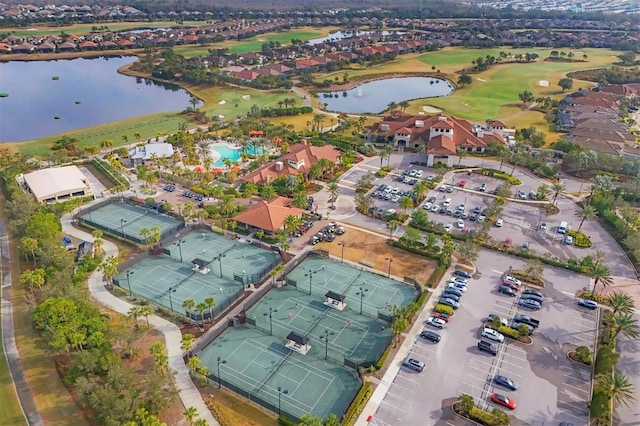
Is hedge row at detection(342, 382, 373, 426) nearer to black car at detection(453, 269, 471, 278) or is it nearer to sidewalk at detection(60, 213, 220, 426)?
sidewalk at detection(60, 213, 220, 426)

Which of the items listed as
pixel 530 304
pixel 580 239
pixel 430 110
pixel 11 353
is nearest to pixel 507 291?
pixel 530 304

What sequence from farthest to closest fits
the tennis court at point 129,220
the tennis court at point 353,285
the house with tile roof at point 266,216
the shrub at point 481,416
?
1. the house with tile roof at point 266,216
2. the tennis court at point 129,220
3. the tennis court at point 353,285
4. the shrub at point 481,416

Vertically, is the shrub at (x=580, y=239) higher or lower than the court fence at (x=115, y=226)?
higher

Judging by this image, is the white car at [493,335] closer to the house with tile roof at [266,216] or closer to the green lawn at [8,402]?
the house with tile roof at [266,216]

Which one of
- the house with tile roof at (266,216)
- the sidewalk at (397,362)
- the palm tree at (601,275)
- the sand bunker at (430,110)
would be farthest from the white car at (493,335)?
the sand bunker at (430,110)

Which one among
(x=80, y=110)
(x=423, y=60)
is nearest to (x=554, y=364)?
(x=80, y=110)

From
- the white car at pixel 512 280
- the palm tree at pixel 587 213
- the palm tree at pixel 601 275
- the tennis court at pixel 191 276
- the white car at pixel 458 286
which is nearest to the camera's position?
the palm tree at pixel 601 275
